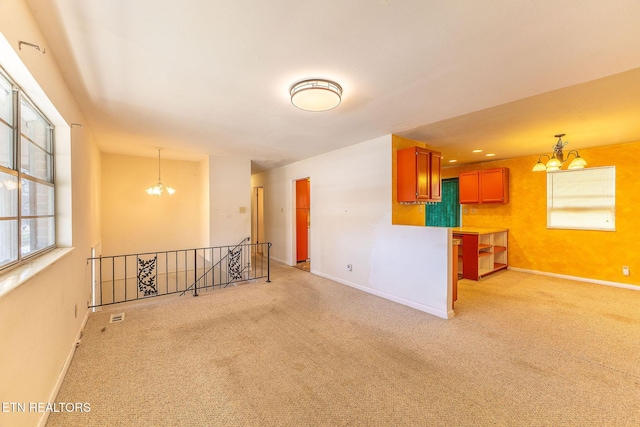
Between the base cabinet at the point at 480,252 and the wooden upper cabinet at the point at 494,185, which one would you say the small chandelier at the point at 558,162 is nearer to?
the wooden upper cabinet at the point at 494,185

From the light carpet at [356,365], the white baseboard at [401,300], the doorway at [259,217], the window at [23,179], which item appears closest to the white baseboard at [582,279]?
the light carpet at [356,365]

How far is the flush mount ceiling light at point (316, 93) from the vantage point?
2186mm

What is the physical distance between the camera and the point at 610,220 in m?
4.54

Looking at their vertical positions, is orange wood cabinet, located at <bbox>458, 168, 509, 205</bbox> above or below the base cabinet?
above

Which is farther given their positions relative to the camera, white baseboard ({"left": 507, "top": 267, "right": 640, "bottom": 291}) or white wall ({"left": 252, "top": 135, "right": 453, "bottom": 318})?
white baseboard ({"left": 507, "top": 267, "right": 640, "bottom": 291})

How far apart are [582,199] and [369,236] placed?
4243 millimetres

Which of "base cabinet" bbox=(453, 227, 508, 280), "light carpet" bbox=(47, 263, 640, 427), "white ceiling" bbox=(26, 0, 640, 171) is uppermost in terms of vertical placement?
"white ceiling" bbox=(26, 0, 640, 171)

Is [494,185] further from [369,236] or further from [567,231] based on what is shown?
[369,236]

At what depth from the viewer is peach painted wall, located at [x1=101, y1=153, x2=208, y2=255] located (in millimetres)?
5273

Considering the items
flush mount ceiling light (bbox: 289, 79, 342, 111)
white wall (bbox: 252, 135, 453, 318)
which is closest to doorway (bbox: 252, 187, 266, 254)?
white wall (bbox: 252, 135, 453, 318)

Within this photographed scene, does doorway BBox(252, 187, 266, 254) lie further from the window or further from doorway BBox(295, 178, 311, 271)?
the window

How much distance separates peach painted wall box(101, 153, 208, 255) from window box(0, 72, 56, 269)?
3314 millimetres

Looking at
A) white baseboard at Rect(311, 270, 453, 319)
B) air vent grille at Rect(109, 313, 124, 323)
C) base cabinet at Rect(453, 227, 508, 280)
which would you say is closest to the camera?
air vent grille at Rect(109, 313, 124, 323)

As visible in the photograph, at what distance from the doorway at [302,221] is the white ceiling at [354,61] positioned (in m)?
2.90
